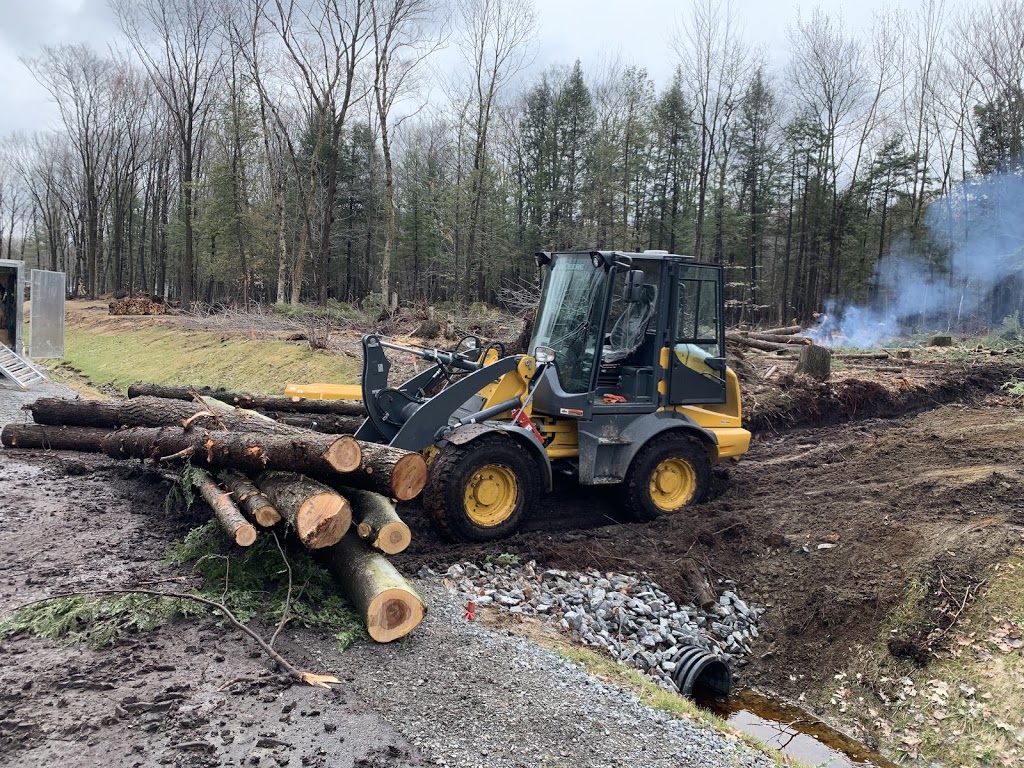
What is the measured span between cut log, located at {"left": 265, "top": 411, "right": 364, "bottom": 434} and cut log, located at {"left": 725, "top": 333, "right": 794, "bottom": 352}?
11.8 meters

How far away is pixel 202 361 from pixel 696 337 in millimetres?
15668

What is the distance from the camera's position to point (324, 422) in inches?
379

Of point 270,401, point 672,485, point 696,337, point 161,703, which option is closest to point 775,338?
point 696,337

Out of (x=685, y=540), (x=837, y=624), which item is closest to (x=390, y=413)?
(x=685, y=540)

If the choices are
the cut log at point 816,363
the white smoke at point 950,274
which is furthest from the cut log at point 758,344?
the white smoke at point 950,274

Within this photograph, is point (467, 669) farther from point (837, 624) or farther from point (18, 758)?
point (837, 624)

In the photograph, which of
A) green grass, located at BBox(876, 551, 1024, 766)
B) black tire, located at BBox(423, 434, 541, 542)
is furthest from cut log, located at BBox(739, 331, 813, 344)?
green grass, located at BBox(876, 551, 1024, 766)

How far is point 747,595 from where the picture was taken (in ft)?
22.6

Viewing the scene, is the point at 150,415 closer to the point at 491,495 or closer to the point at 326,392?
the point at 326,392

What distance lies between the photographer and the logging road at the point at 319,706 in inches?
141

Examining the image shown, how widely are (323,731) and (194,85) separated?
34.3m

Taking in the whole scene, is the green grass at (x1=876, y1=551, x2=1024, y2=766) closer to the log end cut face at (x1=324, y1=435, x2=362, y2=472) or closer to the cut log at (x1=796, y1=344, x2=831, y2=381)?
the log end cut face at (x1=324, y1=435, x2=362, y2=472)

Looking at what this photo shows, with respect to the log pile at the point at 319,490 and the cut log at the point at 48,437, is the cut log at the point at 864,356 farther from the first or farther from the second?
the cut log at the point at 48,437

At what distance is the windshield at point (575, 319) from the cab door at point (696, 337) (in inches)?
40.7
